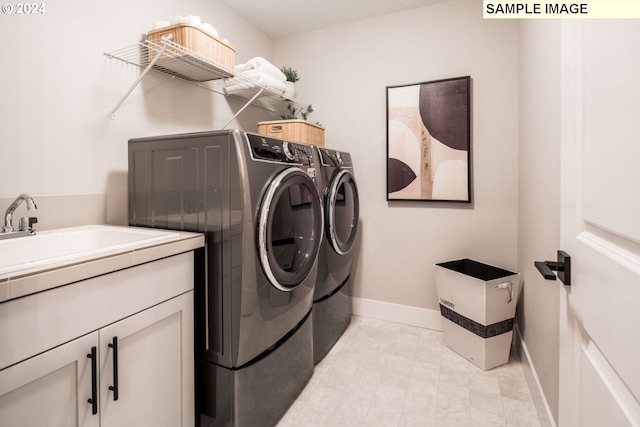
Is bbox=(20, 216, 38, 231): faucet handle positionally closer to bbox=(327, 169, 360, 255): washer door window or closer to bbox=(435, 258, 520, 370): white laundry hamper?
bbox=(327, 169, 360, 255): washer door window

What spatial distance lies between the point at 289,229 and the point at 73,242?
36.0 inches

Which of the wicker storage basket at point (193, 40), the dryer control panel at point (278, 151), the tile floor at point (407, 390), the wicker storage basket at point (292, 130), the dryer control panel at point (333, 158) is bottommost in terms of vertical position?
the tile floor at point (407, 390)

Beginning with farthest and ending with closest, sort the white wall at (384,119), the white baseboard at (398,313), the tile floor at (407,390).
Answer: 1. the white baseboard at (398,313)
2. the white wall at (384,119)
3. the tile floor at (407,390)

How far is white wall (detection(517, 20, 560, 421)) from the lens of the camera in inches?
50.6

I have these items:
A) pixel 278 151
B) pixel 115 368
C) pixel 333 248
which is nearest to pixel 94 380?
pixel 115 368

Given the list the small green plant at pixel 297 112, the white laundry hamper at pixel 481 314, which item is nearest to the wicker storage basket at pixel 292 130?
the small green plant at pixel 297 112

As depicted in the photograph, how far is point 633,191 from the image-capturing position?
503mm

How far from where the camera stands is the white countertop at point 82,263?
2.44ft

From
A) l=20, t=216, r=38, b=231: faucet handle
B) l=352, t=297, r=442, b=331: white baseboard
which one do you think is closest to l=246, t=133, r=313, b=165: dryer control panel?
l=20, t=216, r=38, b=231: faucet handle

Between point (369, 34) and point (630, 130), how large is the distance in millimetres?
2573

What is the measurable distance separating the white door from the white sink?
1.21 metres

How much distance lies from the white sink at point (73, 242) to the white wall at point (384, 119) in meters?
1.83

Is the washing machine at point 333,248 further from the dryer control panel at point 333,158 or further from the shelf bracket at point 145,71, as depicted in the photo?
the shelf bracket at point 145,71

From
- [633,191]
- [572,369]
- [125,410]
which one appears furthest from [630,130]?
[125,410]
